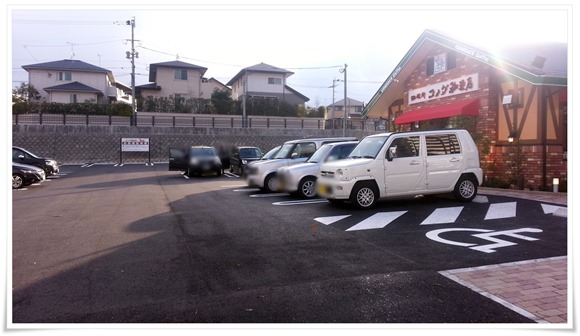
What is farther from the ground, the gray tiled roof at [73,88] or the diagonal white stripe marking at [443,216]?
the gray tiled roof at [73,88]

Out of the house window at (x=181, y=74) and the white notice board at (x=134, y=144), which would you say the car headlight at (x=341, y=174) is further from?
the house window at (x=181, y=74)

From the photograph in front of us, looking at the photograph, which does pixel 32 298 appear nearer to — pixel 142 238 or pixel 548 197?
pixel 142 238

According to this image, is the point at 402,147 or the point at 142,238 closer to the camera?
the point at 142,238

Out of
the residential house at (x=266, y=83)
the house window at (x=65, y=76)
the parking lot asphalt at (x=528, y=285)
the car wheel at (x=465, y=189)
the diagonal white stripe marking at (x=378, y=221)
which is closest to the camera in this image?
the parking lot asphalt at (x=528, y=285)

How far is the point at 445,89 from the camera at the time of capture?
14727 millimetres

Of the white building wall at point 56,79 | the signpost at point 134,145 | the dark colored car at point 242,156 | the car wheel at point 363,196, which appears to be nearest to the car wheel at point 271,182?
the car wheel at point 363,196

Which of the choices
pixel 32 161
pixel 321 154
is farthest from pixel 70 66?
pixel 321 154

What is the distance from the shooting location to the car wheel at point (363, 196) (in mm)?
8742

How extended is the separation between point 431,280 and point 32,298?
4217mm

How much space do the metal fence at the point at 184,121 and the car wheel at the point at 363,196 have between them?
2907cm

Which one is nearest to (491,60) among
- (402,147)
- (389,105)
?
(402,147)

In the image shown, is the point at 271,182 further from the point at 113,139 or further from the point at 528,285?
the point at 113,139
